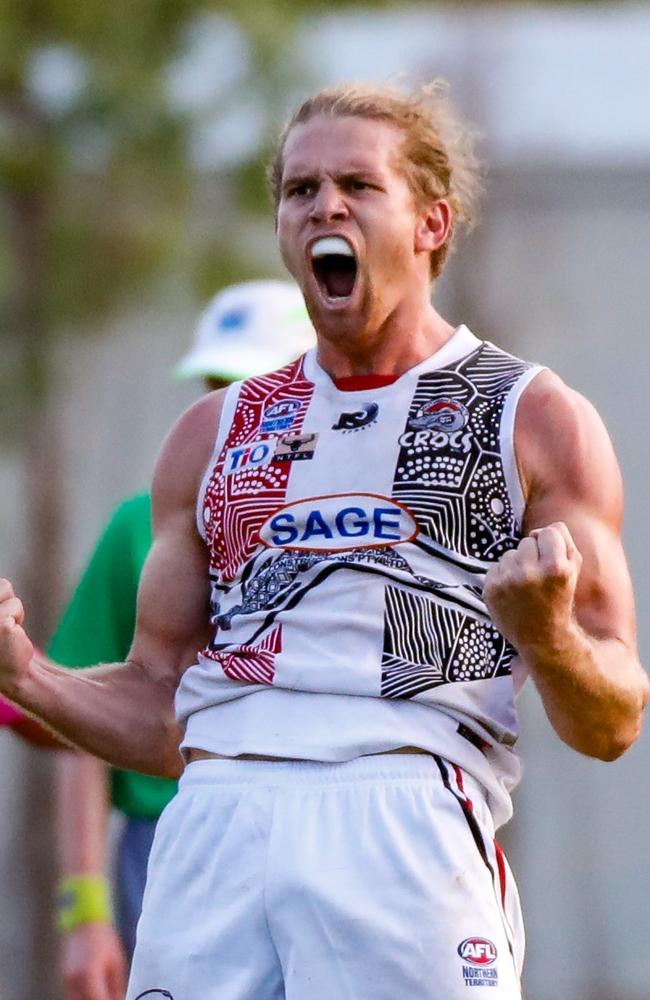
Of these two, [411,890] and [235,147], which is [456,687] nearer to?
[411,890]

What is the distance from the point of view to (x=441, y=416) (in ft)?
10.2

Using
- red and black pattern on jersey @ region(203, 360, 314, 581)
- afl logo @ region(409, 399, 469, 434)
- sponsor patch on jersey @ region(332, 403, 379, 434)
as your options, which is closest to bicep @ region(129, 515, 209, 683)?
red and black pattern on jersey @ region(203, 360, 314, 581)

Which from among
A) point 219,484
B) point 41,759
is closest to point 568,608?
point 219,484

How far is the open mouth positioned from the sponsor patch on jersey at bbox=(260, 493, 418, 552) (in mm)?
357

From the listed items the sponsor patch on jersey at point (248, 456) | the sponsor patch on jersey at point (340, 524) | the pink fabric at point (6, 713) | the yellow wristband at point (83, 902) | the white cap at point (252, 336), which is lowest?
the yellow wristband at point (83, 902)

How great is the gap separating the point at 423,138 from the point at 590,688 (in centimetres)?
104

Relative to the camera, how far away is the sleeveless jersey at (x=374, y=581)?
2963 mm

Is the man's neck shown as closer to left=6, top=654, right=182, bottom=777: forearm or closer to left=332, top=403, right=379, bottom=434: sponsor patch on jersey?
left=332, top=403, right=379, bottom=434: sponsor patch on jersey

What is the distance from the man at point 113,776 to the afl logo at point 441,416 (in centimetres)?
126

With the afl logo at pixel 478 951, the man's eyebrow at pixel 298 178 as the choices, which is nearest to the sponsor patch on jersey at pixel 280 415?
the man's eyebrow at pixel 298 178

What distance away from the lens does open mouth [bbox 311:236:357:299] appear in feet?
10.4

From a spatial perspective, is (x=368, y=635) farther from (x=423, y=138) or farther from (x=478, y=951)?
(x=423, y=138)

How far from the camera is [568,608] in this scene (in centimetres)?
274

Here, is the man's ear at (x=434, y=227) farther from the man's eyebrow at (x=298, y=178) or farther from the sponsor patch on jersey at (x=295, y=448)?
the sponsor patch on jersey at (x=295, y=448)
